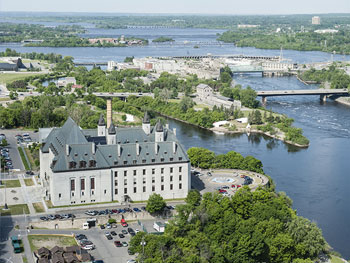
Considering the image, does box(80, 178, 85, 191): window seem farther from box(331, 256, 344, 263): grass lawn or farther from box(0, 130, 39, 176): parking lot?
box(331, 256, 344, 263): grass lawn

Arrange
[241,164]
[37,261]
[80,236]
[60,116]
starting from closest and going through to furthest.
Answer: [37,261], [80,236], [241,164], [60,116]

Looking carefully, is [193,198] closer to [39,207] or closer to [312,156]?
[39,207]

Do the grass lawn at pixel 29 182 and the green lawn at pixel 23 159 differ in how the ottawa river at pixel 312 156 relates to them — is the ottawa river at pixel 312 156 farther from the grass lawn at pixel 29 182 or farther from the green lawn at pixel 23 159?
the grass lawn at pixel 29 182

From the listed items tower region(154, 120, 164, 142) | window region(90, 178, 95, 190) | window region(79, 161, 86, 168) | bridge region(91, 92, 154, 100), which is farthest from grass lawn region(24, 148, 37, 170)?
bridge region(91, 92, 154, 100)

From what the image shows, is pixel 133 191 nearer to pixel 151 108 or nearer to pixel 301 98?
pixel 151 108

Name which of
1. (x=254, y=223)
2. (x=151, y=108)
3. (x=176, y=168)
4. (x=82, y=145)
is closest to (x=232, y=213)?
(x=254, y=223)
